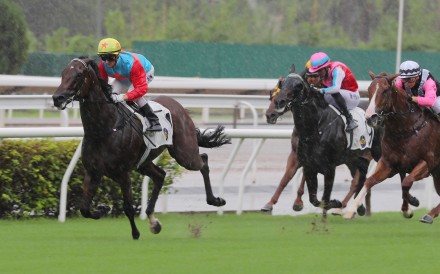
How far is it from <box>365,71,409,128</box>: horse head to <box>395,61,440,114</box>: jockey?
16 centimetres

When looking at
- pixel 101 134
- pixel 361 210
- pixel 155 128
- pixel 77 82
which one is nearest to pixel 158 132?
pixel 155 128

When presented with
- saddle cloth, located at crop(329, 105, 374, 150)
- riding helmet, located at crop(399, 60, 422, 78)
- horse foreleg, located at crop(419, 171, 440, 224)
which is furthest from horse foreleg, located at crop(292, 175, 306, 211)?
riding helmet, located at crop(399, 60, 422, 78)

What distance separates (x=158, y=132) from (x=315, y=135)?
5.38 feet

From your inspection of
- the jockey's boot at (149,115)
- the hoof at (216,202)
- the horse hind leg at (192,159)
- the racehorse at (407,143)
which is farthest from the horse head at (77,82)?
the racehorse at (407,143)

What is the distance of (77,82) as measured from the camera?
7.59m

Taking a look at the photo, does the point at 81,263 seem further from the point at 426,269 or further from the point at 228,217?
the point at 228,217

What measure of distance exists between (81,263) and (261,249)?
137 centimetres

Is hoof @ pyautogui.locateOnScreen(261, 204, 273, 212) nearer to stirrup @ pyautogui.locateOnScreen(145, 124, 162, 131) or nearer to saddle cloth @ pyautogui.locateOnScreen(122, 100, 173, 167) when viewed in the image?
saddle cloth @ pyautogui.locateOnScreen(122, 100, 173, 167)

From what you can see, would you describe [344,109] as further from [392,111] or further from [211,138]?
[211,138]

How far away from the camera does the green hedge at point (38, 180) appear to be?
8.72 metres

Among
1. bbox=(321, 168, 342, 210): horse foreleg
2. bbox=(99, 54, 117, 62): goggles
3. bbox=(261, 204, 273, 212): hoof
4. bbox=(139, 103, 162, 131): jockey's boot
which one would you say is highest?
bbox=(99, 54, 117, 62): goggles

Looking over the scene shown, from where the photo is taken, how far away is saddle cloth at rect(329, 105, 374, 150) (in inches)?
387

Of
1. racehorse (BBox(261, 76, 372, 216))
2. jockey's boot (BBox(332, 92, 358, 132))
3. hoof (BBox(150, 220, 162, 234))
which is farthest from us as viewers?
jockey's boot (BBox(332, 92, 358, 132))

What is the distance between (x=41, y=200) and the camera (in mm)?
8867
